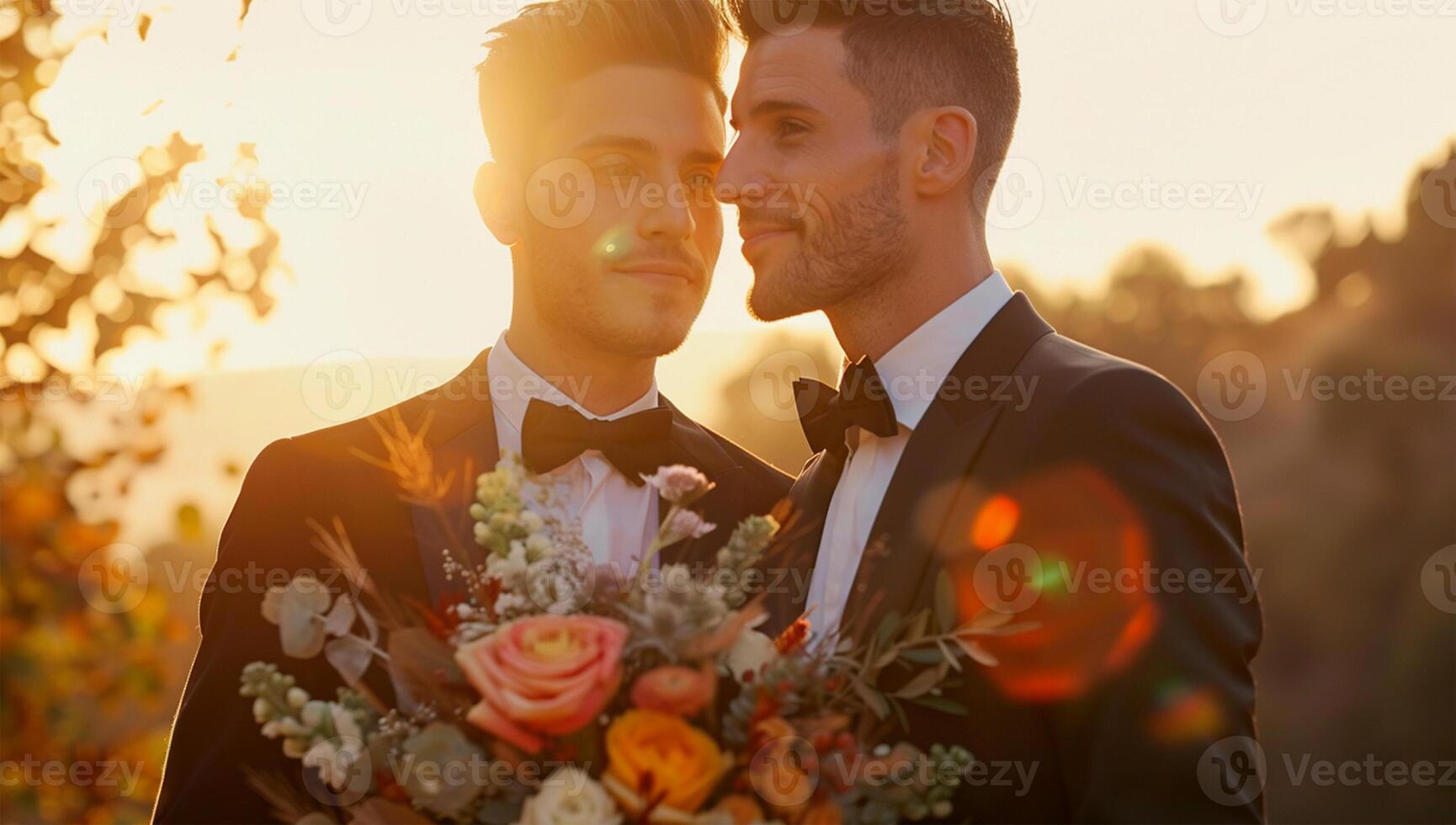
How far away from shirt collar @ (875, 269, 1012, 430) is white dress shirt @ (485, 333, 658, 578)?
1226mm

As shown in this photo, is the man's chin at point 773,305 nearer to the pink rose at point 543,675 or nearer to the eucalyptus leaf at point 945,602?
the eucalyptus leaf at point 945,602

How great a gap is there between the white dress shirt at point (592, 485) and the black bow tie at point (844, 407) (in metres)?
0.80

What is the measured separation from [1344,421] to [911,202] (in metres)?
36.8

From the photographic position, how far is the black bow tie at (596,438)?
5.49 metres

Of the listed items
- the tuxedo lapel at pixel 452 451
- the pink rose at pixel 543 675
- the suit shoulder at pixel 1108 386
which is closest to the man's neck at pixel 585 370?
the tuxedo lapel at pixel 452 451

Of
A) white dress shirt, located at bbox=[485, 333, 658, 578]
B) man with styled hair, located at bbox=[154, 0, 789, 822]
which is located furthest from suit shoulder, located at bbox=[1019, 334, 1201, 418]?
white dress shirt, located at bbox=[485, 333, 658, 578]

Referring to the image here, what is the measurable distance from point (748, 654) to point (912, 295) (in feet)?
6.63

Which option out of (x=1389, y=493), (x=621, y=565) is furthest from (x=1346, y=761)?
(x=621, y=565)

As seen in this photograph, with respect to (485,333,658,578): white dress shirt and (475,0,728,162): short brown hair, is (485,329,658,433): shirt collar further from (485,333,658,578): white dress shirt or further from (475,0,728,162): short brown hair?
(475,0,728,162): short brown hair

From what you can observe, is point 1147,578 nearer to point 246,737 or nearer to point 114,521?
point 246,737

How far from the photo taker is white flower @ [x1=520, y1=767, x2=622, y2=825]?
3041 mm

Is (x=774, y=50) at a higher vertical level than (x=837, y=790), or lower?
higher

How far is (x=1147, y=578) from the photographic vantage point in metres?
3.80

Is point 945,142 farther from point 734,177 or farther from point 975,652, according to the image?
point 975,652
